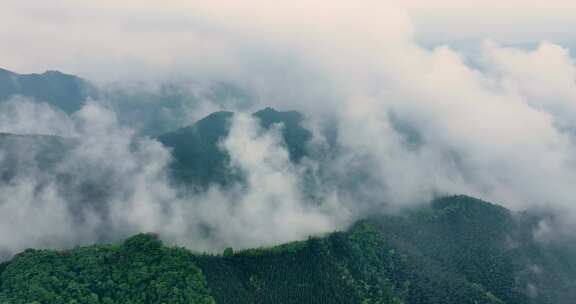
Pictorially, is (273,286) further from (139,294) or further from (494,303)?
(494,303)

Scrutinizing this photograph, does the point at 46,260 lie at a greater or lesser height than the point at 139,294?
greater

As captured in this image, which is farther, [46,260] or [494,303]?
[494,303]

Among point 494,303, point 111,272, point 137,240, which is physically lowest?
point 494,303

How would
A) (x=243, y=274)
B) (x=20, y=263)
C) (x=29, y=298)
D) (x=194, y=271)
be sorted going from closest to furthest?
(x=29, y=298), (x=20, y=263), (x=194, y=271), (x=243, y=274)

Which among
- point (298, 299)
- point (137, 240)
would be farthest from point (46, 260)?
point (298, 299)

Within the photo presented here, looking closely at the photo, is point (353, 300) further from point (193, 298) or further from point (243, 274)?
point (193, 298)

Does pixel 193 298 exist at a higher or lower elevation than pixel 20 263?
lower

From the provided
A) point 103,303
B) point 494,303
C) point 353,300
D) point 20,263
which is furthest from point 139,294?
point 494,303

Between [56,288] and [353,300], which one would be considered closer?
[56,288]

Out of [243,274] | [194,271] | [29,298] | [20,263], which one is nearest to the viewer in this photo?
[29,298]
